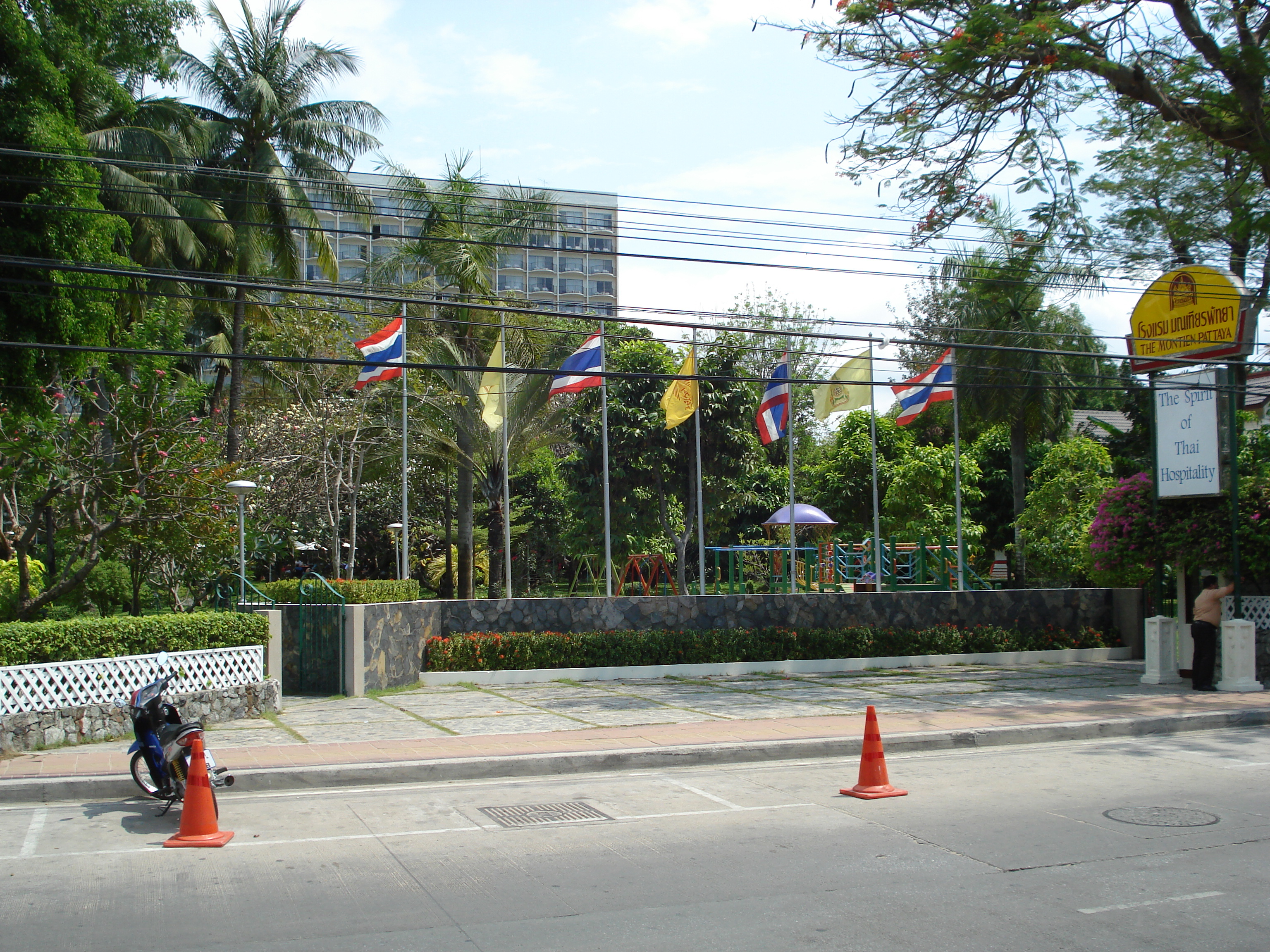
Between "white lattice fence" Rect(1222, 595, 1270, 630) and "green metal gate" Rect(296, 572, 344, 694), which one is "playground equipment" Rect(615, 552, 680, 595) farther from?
"white lattice fence" Rect(1222, 595, 1270, 630)

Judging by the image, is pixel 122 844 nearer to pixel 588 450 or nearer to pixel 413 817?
pixel 413 817

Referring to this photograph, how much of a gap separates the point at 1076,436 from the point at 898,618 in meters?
16.5

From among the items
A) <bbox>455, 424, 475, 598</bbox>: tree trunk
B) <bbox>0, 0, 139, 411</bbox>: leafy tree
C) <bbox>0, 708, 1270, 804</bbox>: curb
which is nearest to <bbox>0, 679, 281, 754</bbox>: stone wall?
<bbox>0, 708, 1270, 804</bbox>: curb

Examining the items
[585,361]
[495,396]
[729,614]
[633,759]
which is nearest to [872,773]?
[633,759]

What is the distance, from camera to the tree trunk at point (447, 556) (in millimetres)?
39625

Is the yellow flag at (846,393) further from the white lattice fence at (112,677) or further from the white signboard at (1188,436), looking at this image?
the white lattice fence at (112,677)

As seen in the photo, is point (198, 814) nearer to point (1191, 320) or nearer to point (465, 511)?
point (1191, 320)

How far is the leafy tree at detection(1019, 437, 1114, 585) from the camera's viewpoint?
30.7 m

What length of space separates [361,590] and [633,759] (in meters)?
14.0

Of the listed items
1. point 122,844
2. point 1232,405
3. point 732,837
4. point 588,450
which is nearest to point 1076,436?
point 588,450

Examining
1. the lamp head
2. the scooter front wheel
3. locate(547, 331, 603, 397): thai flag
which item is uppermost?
locate(547, 331, 603, 397): thai flag

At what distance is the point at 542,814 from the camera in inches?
355

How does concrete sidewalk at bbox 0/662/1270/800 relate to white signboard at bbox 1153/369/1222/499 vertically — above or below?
below

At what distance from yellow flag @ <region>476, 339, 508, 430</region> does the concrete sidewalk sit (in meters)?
7.07
